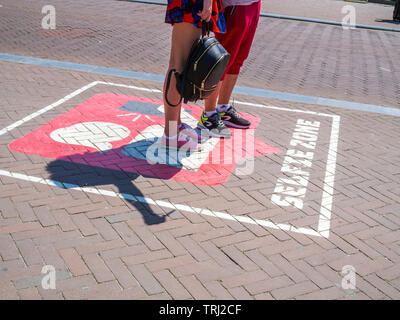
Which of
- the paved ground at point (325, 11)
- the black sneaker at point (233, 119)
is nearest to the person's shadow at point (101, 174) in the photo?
the black sneaker at point (233, 119)

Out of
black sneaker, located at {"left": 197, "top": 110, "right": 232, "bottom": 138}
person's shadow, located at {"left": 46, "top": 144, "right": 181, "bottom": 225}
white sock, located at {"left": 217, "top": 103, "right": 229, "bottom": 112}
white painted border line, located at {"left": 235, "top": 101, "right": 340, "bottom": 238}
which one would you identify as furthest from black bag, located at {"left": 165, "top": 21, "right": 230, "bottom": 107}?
white painted border line, located at {"left": 235, "top": 101, "right": 340, "bottom": 238}

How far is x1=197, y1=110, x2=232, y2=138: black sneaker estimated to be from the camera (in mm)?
5035

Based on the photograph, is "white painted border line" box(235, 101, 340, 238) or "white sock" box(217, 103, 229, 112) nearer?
"white painted border line" box(235, 101, 340, 238)

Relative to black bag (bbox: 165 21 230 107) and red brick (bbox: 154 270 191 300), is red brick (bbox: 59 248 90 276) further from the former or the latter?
black bag (bbox: 165 21 230 107)

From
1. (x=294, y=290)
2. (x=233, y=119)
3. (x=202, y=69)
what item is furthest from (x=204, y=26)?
(x=294, y=290)

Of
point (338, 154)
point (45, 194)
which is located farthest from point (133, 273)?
point (338, 154)

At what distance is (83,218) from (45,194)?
0.49 m

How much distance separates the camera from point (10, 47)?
27.0ft

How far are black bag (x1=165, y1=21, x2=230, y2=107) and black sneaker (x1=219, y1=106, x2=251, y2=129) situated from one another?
4.11 feet

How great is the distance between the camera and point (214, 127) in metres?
5.07

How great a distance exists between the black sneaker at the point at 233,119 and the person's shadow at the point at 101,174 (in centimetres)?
132

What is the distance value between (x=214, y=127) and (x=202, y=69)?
123 cm

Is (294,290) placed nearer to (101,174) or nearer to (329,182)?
(329,182)
